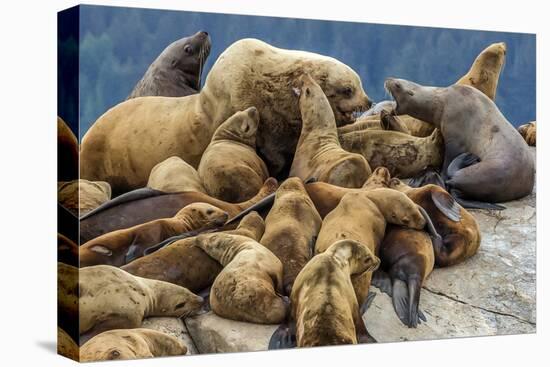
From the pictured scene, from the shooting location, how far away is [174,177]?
867cm

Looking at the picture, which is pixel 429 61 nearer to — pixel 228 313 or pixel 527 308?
pixel 527 308

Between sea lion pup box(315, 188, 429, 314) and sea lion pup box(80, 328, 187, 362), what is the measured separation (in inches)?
58.0

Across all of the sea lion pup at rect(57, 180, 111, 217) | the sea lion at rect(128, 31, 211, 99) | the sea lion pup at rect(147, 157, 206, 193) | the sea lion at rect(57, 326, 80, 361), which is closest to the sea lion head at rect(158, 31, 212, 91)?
the sea lion at rect(128, 31, 211, 99)

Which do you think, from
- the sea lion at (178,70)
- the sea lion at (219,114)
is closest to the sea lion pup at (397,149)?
the sea lion at (219,114)

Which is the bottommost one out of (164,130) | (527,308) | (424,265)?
(527,308)

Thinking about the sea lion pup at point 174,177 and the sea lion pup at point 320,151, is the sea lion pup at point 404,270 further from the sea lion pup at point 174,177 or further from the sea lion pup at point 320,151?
the sea lion pup at point 174,177

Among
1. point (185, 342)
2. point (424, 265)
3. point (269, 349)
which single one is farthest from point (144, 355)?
point (424, 265)

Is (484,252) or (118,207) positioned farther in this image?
(484,252)

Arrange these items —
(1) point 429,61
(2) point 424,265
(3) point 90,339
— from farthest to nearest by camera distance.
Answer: (1) point 429,61 → (2) point 424,265 → (3) point 90,339

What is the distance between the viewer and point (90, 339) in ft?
25.9

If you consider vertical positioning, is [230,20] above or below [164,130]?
above

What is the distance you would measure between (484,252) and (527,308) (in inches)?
30.2

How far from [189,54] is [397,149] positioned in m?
2.18

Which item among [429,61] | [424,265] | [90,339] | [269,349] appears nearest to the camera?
[90,339]
